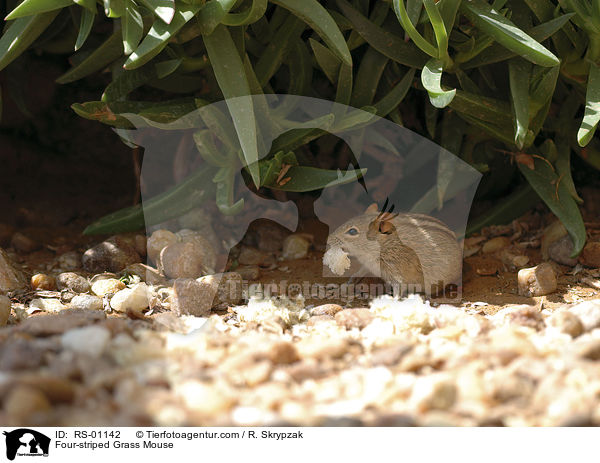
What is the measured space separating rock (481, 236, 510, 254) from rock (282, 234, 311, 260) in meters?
0.59

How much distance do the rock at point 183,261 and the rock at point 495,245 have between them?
912 millimetres

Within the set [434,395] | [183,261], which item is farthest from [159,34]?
[434,395]

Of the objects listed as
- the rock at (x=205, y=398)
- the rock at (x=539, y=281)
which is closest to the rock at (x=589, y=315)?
the rock at (x=539, y=281)

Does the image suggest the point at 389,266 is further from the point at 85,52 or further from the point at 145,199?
the point at 85,52

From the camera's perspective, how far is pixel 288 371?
3.14ft

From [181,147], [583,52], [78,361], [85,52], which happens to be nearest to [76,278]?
[181,147]

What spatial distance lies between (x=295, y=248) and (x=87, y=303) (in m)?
0.69

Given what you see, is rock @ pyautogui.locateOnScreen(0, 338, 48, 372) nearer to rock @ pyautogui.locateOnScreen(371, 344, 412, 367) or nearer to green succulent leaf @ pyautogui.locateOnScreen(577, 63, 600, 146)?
rock @ pyautogui.locateOnScreen(371, 344, 412, 367)

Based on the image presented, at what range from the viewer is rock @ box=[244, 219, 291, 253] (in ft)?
6.53

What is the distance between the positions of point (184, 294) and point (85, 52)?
2.71 feet

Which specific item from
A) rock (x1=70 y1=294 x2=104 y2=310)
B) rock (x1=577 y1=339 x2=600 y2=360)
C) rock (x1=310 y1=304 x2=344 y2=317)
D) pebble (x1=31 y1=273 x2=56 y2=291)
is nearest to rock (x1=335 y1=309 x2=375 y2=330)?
rock (x1=310 y1=304 x2=344 y2=317)

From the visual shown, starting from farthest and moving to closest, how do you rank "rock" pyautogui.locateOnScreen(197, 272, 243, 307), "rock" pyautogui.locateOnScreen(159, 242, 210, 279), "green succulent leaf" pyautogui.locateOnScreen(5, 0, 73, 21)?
"rock" pyautogui.locateOnScreen(159, 242, 210, 279), "rock" pyautogui.locateOnScreen(197, 272, 243, 307), "green succulent leaf" pyautogui.locateOnScreen(5, 0, 73, 21)

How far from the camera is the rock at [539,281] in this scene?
5.28 ft
